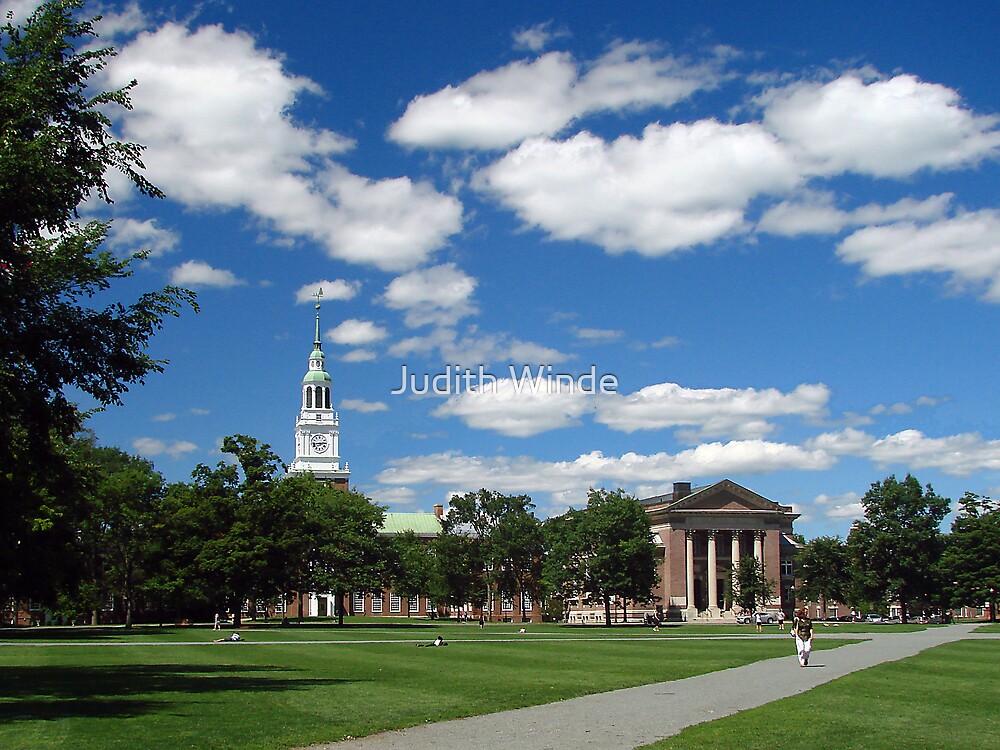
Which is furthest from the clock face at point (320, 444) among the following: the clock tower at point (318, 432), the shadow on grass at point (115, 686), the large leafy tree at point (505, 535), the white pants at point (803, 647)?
the white pants at point (803, 647)

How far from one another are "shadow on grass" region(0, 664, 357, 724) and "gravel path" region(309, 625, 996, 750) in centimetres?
682

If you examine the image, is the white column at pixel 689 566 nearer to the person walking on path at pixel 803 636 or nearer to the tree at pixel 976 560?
the tree at pixel 976 560

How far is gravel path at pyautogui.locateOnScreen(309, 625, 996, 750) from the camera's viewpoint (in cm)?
1623

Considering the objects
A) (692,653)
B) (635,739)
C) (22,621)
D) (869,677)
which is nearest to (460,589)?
(22,621)

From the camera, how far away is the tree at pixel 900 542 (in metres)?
113

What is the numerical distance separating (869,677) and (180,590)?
60565 mm

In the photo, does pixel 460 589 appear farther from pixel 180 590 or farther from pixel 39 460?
pixel 39 460

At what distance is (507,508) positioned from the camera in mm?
116812

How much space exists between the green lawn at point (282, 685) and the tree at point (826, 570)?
7402cm

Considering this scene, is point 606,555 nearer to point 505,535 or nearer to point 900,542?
point 505,535

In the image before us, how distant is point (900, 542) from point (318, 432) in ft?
286

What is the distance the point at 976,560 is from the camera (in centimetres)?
10438

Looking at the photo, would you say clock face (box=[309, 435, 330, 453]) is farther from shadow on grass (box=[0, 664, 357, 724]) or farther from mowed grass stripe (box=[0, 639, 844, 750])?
shadow on grass (box=[0, 664, 357, 724])

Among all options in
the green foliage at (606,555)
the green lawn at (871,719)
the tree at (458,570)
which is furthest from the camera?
the tree at (458,570)
